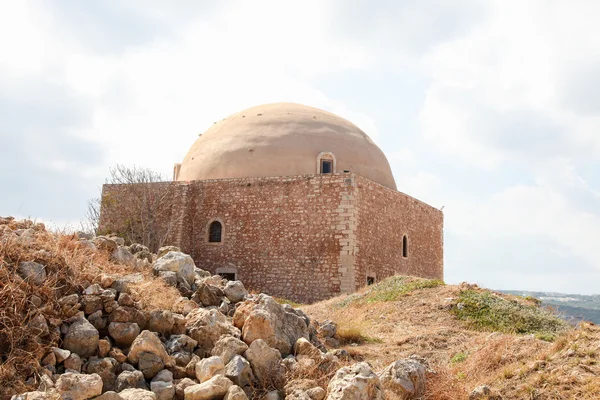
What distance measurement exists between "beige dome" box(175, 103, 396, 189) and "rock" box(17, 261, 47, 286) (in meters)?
12.8

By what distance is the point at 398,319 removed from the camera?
10.3 m

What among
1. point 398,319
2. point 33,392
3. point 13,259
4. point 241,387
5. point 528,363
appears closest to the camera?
point 33,392

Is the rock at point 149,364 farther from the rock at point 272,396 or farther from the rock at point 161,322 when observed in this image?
the rock at point 272,396

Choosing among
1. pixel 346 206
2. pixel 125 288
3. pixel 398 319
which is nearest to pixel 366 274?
pixel 346 206

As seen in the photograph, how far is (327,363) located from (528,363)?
2.15 metres

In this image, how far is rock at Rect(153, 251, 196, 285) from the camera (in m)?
6.30

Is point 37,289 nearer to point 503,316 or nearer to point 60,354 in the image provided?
point 60,354

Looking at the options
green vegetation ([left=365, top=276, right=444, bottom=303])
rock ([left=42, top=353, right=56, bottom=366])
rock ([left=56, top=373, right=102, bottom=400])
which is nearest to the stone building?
green vegetation ([left=365, top=276, right=444, bottom=303])

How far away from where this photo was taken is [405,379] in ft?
15.9

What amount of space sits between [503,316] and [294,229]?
746cm

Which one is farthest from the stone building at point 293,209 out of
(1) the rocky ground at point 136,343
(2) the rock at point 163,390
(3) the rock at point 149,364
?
(2) the rock at point 163,390

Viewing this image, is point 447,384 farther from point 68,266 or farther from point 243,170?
point 243,170

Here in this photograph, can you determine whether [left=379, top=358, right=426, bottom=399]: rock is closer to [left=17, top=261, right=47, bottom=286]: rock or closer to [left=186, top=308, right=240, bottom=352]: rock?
[left=186, top=308, right=240, bottom=352]: rock

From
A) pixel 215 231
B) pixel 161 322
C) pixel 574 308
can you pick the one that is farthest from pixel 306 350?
pixel 574 308
